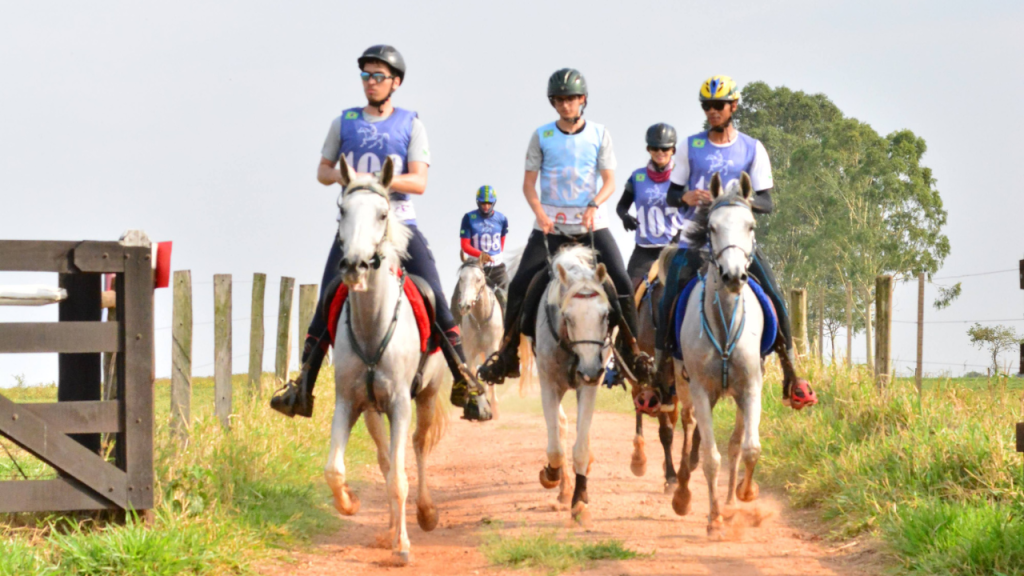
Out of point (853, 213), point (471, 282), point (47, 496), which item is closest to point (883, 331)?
point (471, 282)

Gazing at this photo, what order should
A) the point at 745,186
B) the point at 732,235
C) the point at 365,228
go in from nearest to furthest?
the point at 365,228 < the point at 732,235 < the point at 745,186

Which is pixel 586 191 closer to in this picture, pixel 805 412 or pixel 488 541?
pixel 488 541

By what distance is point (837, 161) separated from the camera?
47.5 metres

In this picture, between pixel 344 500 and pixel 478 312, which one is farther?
pixel 478 312

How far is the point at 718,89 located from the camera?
322 inches

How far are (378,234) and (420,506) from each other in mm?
2449

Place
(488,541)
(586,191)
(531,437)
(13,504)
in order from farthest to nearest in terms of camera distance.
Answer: (531,437), (586,191), (488,541), (13,504)

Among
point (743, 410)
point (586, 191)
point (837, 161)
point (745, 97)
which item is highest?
point (745, 97)

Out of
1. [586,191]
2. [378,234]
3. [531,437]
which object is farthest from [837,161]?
[378,234]

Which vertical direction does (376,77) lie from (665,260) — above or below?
above

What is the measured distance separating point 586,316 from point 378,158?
1.99 m

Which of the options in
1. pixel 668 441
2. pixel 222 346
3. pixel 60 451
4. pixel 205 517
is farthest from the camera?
pixel 222 346

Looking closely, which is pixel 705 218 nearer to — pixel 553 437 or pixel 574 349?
pixel 574 349

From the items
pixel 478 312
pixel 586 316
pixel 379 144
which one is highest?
pixel 379 144
